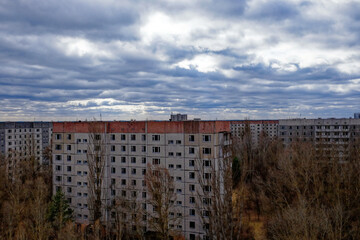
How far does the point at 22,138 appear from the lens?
242ft

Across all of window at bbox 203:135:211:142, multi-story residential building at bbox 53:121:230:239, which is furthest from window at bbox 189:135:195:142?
window at bbox 203:135:211:142

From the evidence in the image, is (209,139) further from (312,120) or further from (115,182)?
(312,120)

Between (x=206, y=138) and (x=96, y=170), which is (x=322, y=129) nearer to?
(x=206, y=138)

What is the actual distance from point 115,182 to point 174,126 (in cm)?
1117

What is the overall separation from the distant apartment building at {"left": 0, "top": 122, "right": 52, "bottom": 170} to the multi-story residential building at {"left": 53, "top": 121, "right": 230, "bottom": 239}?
32.6m

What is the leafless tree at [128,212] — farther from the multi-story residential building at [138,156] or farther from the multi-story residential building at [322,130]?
the multi-story residential building at [322,130]

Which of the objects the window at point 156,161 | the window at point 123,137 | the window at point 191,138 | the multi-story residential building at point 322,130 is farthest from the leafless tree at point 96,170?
the multi-story residential building at point 322,130

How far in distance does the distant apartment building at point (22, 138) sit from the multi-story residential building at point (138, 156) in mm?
32562

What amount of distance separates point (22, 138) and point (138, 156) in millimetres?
58003

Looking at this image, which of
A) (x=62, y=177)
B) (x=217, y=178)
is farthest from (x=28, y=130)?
(x=217, y=178)

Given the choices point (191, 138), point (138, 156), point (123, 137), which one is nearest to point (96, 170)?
point (138, 156)

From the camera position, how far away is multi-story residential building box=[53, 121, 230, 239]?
A: 29.4 meters

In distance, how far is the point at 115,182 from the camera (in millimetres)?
33438

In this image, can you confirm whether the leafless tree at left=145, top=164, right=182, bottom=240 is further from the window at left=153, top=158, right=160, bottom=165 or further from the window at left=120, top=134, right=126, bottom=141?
the window at left=120, top=134, right=126, bottom=141
